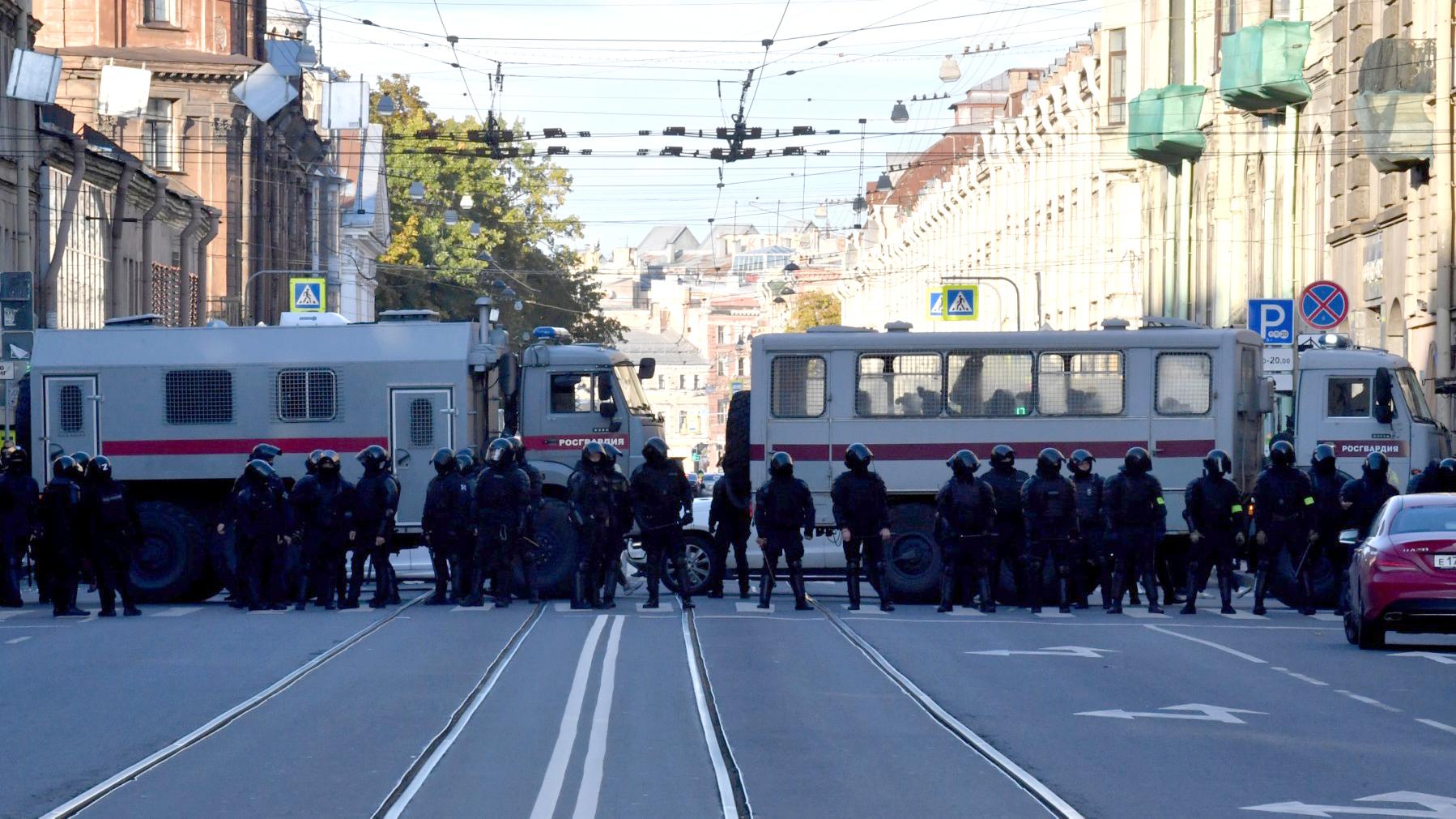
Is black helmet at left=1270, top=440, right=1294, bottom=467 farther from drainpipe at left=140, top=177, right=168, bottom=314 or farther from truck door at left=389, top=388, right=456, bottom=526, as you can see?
drainpipe at left=140, top=177, right=168, bottom=314

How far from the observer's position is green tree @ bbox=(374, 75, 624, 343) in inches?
2921

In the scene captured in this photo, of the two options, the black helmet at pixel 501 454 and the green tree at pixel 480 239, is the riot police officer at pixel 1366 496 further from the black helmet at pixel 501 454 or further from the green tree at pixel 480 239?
the green tree at pixel 480 239

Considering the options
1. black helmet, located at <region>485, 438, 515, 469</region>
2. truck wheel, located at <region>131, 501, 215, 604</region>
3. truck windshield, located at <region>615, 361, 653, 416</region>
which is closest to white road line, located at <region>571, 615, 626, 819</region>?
black helmet, located at <region>485, 438, 515, 469</region>

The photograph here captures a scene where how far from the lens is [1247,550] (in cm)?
2711

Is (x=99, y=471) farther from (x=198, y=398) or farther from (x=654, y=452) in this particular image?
(x=654, y=452)

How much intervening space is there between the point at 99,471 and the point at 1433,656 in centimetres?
1308

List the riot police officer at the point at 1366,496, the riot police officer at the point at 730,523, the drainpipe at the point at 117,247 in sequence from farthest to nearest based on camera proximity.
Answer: the drainpipe at the point at 117,247 → the riot police officer at the point at 730,523 → the riot police officer at the point at 1366,496

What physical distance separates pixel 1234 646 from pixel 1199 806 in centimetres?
913

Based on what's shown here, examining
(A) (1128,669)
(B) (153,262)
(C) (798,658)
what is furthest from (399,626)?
(B) (153,262)

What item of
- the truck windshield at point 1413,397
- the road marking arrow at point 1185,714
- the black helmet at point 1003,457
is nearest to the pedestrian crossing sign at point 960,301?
the truck windshield at point 1413,397

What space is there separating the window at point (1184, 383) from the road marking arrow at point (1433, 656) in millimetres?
6916

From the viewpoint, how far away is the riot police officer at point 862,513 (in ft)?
76.3

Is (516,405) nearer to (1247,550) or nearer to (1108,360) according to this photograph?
(1108,360)

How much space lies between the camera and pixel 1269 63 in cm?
4259
